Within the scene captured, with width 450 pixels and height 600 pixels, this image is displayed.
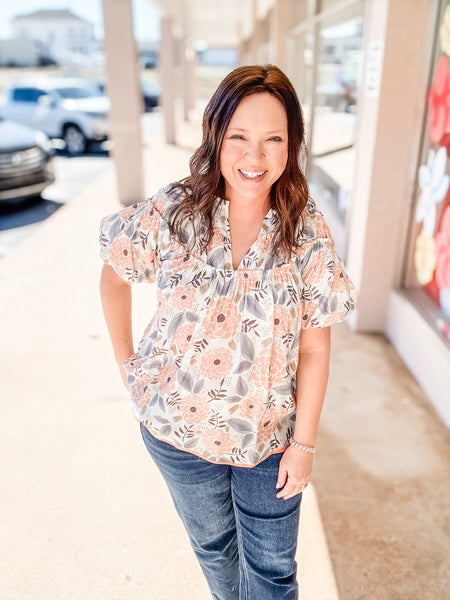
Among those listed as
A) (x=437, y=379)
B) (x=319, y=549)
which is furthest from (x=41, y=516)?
(x=437, y=379)

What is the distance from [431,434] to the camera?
288cm

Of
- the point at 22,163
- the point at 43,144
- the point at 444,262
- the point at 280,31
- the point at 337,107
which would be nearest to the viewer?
the point at 444,262

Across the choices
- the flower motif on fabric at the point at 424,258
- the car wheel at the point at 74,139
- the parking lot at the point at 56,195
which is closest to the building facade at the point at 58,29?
the car wheel at the point at 74,139

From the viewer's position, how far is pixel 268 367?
129cm

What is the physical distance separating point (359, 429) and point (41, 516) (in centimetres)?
171

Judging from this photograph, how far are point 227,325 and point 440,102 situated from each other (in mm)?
2683

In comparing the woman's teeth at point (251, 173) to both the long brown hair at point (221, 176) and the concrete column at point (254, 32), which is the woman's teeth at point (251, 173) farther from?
the concrete column at point (254, 32)

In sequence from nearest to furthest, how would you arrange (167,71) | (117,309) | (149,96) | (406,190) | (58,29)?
(117,309)
(406,190)
(167,71)
(149,96)
(58,29)

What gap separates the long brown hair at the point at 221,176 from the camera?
1.24 metres

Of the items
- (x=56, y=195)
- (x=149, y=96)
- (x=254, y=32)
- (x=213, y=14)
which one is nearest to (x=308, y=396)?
(x=56, y=195)

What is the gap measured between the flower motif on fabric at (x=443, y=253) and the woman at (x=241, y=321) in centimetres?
206

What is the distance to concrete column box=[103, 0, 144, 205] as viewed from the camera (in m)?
7.17

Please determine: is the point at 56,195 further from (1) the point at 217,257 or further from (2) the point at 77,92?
(1) the point at 217,257

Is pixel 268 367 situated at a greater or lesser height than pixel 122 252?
lesser
